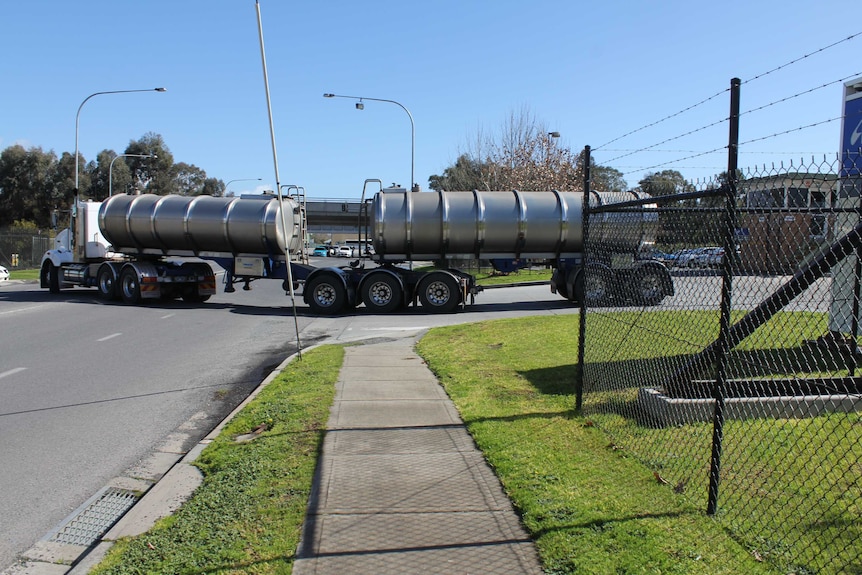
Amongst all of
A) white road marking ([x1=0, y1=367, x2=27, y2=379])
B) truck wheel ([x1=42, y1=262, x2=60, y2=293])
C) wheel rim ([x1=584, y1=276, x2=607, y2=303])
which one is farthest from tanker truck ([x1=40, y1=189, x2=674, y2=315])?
wheel rim ([x1=584, y1=276, x2=607, y2=303])

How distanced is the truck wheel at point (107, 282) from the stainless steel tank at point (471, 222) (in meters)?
9.30

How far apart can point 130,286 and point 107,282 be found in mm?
1244

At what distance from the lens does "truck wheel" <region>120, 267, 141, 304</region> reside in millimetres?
23234

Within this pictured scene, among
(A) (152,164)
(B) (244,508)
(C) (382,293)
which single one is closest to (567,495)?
(B) (244,508)

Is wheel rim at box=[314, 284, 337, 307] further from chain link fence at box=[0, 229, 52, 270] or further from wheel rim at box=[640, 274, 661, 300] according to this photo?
chain link fence at box=[0, 229, 52, 270]

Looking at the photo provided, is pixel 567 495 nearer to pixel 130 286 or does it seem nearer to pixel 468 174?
pixel 130 286

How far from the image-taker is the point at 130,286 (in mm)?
23578

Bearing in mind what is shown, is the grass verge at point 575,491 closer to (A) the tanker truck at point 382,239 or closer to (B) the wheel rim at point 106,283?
(A) the tanker truck at point 382,239

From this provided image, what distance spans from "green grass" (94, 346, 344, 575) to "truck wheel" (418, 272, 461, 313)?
13.1 metres

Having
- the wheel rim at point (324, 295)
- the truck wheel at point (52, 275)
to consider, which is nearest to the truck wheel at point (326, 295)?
the wheel rim at point (324, 295)

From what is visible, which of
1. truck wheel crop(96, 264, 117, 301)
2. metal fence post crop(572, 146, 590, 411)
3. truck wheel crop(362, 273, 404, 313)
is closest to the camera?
metal fence post crop(572, 146, 590, 411)

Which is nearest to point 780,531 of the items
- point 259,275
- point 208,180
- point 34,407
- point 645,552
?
point 645,552

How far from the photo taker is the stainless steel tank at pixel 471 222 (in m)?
20.6

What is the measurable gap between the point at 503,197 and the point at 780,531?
672 inches
